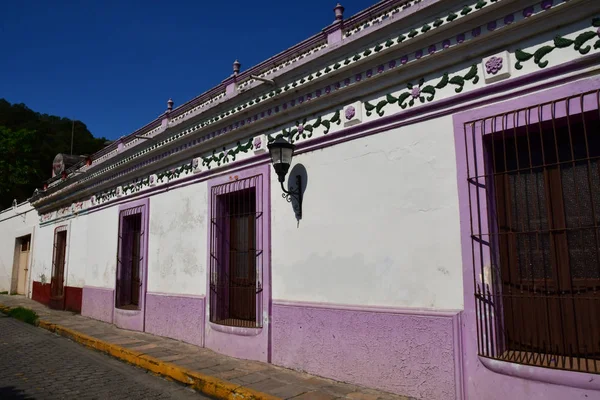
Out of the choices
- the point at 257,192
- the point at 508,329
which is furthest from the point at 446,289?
the point at 257,192

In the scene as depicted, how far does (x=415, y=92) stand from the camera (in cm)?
410

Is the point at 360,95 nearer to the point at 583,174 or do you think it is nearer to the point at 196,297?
the point at 583,174

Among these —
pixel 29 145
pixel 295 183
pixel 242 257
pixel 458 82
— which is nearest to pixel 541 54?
pixel 458 82

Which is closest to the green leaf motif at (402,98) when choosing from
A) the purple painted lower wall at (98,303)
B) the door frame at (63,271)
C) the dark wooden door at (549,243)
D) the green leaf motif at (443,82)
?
the green leaf motif at (443,82)

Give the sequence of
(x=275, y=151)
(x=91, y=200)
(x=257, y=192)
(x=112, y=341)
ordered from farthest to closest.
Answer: (x=91, y=200)
(x=112, y=341)
(x=257, y=192)
(x=275, y=151)

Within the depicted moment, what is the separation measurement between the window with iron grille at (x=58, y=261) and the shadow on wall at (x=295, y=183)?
8878 millimetres

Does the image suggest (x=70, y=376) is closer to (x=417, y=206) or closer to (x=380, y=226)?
(x=380, y=226)

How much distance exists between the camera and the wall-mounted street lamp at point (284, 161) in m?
5.02

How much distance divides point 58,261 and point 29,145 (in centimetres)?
1109

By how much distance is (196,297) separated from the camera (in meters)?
6.46

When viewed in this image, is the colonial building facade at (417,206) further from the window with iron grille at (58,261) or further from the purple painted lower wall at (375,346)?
the window with iron grille at (58,261)

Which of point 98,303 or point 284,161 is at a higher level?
point 284,161

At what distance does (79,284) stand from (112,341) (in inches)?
168

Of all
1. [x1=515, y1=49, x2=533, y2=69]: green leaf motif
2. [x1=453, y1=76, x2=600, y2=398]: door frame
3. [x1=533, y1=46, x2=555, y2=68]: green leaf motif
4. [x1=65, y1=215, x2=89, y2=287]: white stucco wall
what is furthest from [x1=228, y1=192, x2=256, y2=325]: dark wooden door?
[x1=65, y1=215, x2=89, y2=287]: white stucco wall
